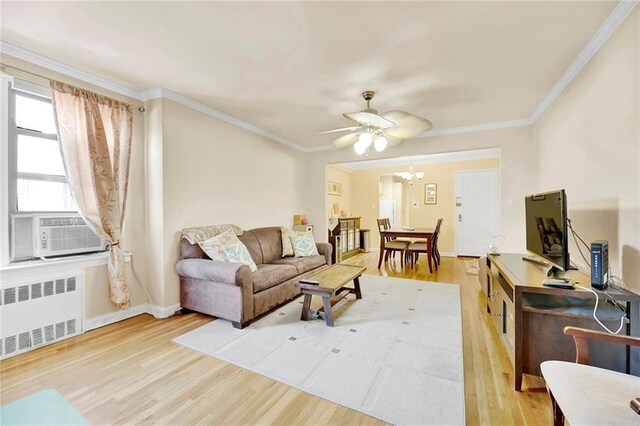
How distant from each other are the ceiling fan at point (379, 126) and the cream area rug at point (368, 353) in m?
1.89

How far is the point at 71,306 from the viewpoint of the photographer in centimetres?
249

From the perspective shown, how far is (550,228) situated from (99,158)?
407 centimetres

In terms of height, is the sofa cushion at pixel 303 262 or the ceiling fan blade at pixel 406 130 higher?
the ceiling fan blade at pixel 406 130

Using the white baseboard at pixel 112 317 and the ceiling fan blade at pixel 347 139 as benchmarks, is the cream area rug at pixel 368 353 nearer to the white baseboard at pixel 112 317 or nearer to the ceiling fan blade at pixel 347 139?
the white baseboard at pixel 112 317

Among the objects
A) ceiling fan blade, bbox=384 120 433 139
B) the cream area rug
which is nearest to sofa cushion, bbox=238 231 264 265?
the cream area rug

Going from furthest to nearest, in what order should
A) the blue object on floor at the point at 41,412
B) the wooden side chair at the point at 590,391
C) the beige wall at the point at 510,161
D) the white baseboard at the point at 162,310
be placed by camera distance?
1. the beige wall at the point at 510,161
2. the white baseboard at the point at 162,310
3. the wooden side chair at the point at 590,391
4. the blue object on floor at the point at 41,412

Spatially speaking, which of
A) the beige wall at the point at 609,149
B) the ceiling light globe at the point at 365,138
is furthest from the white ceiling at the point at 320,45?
the ceiling light globe at the point at 365,138

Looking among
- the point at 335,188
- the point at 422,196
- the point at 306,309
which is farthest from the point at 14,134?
the point at 422,196

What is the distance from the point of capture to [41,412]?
908 mm

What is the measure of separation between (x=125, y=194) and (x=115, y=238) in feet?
1.55

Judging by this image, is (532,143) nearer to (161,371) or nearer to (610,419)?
(610,419)

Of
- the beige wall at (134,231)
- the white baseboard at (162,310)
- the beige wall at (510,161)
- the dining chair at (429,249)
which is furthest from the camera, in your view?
the dining chair at (429,249)

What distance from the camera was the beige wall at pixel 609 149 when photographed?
1688 mm

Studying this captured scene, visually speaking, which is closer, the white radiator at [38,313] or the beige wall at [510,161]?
the white radiator at [38,313]
